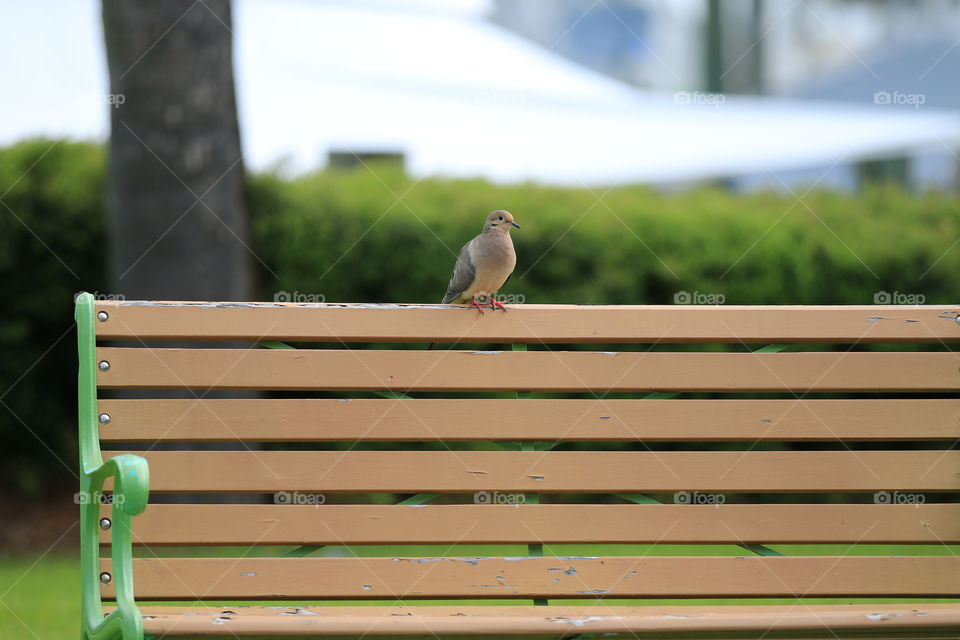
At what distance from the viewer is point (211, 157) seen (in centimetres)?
489

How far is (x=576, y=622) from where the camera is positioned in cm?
197

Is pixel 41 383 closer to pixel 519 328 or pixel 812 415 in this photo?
pixel 519 328

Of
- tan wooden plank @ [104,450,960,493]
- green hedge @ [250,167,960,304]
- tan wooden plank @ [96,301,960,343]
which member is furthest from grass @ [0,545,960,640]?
green hedge @ [250,167,960,304]

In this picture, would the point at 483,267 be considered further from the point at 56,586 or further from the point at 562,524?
the point at 56,586

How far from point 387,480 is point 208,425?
484 mm

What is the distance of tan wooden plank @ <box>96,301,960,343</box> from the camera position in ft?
7.66
